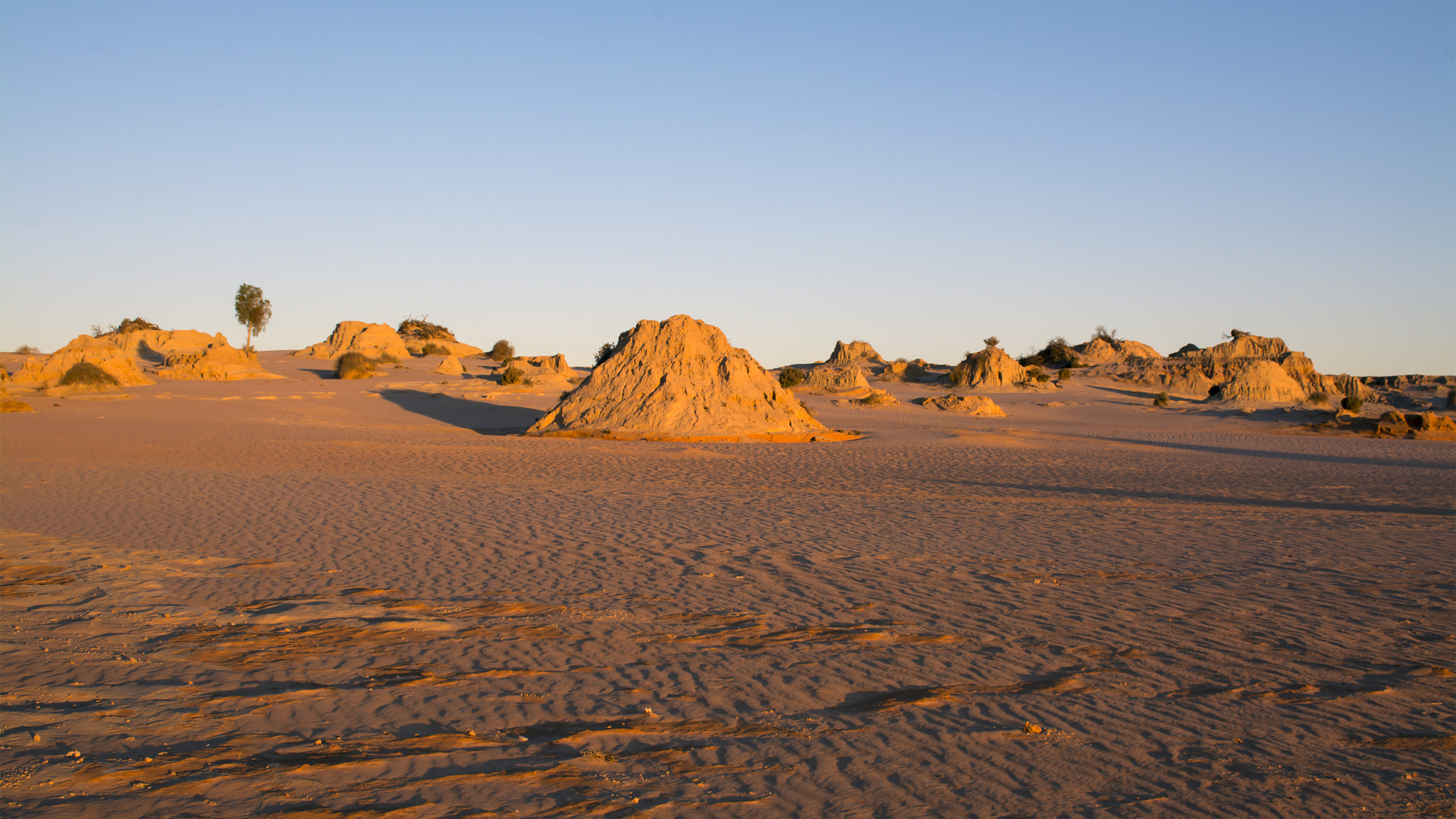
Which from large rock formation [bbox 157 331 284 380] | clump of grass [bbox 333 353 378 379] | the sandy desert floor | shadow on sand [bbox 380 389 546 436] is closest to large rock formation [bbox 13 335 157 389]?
large rock formation [bbox 157 331 284 380]

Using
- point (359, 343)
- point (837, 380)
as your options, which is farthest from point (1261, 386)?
point (359, 343)

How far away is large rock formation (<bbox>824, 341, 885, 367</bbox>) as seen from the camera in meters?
54.7

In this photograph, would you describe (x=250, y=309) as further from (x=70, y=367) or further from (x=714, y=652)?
(x=714, y=652)

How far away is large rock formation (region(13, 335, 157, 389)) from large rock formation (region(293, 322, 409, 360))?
12346 millimetres

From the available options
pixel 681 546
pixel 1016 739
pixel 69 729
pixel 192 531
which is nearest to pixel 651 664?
pixel 1016 739

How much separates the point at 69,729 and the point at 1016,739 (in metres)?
4.26

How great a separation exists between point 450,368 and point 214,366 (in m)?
9.31

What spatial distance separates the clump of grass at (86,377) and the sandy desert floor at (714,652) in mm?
18851

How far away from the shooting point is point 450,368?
131ft

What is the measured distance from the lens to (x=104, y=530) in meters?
8.96

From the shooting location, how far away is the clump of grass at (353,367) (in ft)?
119

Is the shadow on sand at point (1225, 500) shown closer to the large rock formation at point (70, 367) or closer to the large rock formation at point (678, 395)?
the large rock formation at point (678, 395)

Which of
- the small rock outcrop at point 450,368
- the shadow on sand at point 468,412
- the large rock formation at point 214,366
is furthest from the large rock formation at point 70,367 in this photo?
the small rock outcrop at point 450,368

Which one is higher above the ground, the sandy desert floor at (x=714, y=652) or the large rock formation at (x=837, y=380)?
the large rock formation at (x=837, y=380)
